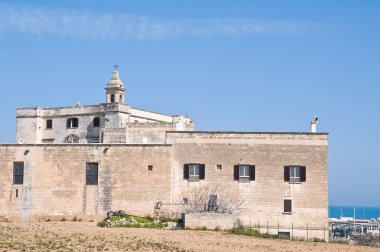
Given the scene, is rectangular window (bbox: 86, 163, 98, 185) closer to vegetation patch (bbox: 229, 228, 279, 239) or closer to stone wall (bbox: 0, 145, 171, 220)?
stone wall (bbox: 0, 145, 171, 220)

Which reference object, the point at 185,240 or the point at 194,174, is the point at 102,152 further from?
the point at 185,240

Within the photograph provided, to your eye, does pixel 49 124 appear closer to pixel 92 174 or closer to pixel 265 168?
pixel 92 174

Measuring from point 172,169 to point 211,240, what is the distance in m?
11.0

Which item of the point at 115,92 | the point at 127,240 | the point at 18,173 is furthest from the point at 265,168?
the point at 115,92

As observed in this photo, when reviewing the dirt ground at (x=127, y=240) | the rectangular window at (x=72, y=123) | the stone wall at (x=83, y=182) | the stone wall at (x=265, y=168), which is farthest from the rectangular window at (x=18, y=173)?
the rectangular window at (x=72, y=123)

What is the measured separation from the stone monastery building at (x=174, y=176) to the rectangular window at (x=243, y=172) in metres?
0.06

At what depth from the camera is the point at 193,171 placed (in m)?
49.2

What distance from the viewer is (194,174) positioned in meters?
49.2

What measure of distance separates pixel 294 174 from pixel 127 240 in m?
15.3

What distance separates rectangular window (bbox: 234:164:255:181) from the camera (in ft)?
160

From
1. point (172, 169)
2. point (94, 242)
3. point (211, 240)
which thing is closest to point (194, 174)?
point (172, 169)

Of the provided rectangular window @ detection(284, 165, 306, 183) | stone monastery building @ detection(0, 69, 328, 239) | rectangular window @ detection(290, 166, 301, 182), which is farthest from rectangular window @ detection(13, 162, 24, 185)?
rectangular window @ detection(290, 166, 301, 182)

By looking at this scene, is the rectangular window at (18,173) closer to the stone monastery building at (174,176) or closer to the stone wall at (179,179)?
the stone monastery building at (174,176)

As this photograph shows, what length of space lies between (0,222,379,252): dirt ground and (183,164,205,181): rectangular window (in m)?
6.36
